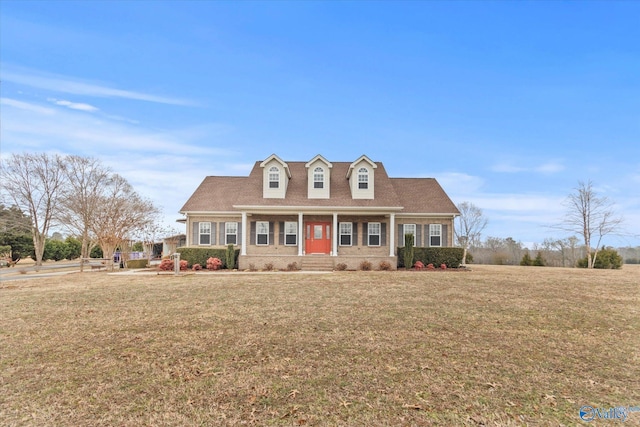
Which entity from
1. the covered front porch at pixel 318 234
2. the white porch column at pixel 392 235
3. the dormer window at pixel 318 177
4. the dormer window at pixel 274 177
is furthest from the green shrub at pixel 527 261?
the dormer window at pixel 274 177

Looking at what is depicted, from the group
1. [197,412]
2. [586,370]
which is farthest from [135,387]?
[586,370]

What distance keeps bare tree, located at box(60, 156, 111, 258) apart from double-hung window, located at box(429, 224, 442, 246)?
28.7 meters

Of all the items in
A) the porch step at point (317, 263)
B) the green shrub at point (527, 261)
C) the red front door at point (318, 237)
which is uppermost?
the red front door at point (318, 237)

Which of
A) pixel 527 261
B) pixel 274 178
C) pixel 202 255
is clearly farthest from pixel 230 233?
pixel 527 261

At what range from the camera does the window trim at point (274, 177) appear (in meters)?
22.2

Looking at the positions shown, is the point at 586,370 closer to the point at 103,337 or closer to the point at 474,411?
the point at 474,411

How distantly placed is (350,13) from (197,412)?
1498cm

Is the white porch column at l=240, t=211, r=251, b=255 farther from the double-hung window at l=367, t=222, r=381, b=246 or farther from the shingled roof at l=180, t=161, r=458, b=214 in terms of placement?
the double-hung window at l=367, t=222, r=381, b=246

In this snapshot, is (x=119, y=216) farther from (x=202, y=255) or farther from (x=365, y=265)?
(x=365, y=265)

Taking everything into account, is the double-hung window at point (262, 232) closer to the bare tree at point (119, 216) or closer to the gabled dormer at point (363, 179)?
the gabled dormer at point (363, 179)

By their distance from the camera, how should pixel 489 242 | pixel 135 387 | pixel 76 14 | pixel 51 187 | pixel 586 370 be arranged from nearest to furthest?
1. pixel 135 387
2. pixel 586 370
3. pixel 76 14
4. pixel 51 187
5. pixel 489 242

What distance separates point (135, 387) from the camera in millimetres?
4477

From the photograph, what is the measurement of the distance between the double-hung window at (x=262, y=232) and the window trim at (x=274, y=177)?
2421 mm

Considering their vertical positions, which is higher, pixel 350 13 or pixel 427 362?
pixel 350 13
